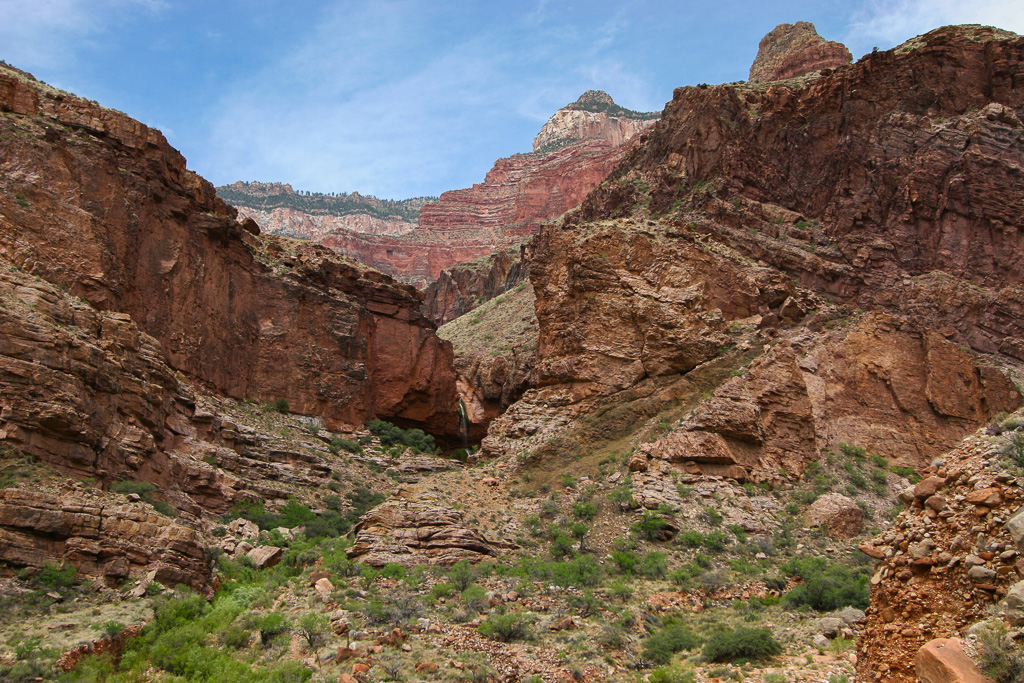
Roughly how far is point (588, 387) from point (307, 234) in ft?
473

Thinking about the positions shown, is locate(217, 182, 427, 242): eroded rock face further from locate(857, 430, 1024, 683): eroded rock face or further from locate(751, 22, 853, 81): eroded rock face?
locate(857, 430, 1024, 683): eroded rock face

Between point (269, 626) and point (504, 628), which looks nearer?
point (269, 626)

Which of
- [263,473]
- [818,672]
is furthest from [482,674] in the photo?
[263,473]

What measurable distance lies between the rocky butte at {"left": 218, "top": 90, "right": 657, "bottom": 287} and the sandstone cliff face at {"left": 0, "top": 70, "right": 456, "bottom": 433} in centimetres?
A: 8142

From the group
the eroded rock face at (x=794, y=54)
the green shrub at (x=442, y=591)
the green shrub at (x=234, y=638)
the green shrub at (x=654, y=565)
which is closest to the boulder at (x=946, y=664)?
the green shrub at (x=234, y=638)

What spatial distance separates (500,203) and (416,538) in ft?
496

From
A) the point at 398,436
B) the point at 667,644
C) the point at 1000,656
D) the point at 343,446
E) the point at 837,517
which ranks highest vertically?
the point at 398,436

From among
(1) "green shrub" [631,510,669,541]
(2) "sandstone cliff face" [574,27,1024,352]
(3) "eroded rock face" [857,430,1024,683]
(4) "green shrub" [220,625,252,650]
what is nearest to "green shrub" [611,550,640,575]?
(1) "green shrub" [631,510,669,541]

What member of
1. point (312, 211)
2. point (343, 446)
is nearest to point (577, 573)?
point (343, 446)

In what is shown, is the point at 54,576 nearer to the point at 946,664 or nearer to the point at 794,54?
the point at 946,664

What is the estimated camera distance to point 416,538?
21828 mm

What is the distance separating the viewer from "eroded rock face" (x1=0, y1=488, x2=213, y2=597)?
14.8m

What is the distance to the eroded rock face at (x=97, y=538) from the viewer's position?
14789 mm

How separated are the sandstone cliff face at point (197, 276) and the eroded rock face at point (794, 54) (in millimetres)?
52173
